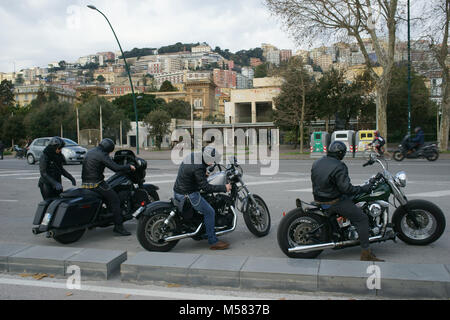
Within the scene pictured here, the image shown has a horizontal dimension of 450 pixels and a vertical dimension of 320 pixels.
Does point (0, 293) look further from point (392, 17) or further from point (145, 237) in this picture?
point (392, 17)

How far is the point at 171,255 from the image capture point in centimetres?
510

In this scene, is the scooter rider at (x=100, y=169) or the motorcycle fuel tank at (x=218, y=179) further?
the scooter rider at (x=100, y=169)

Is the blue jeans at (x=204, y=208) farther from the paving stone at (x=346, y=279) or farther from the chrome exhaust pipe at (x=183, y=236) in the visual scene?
the paving stone at (x=346, y=279)

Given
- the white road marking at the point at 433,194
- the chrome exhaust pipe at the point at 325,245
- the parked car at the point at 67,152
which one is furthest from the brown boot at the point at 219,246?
the parked car at the point at 67,152

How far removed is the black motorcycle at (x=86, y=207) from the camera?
235 inches

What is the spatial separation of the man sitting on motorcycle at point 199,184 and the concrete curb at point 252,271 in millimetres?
759

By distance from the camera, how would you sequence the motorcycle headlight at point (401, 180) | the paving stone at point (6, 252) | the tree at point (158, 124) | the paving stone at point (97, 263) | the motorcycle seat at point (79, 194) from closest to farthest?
the paving stone at point (97, 263)
the paving stone at point (6, 252)
the motorcycle headlight at point (401, 180)
the motorcycle seat at point (79, 194)
the tree at point (158, 124)

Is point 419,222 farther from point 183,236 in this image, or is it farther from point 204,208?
point 183,236

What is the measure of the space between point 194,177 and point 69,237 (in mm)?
2342

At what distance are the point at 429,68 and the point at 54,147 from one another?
29590 millimetres

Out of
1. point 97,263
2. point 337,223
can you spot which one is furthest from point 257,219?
point 97,263

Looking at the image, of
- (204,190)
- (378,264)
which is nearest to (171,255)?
(204,190)

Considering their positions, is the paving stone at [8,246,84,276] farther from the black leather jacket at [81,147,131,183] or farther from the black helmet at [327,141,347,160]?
the black helmet at [327,141,347,160]

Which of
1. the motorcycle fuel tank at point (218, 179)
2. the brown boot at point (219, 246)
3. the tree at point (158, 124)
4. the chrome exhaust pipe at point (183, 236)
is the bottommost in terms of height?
the brown boot at point (219, 246)
